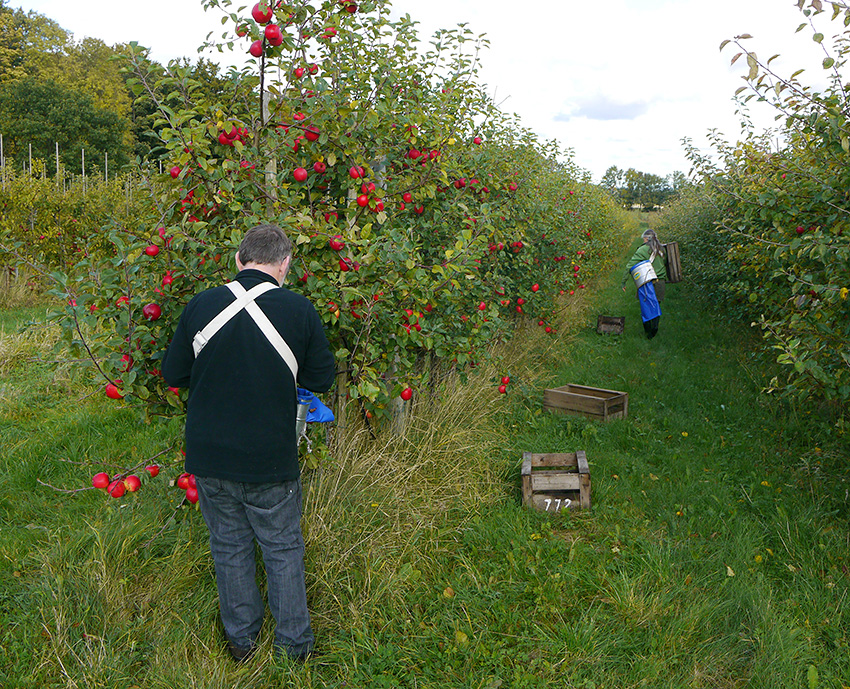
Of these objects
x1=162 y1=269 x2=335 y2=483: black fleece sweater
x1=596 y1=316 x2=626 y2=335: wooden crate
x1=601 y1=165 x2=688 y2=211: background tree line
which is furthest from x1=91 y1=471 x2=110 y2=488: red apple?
x1=601 y1=165 x2=688 y2=211: background tree line

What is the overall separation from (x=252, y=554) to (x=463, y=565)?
1.26 meters

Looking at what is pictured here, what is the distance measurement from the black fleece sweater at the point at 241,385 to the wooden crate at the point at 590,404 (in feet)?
12.8

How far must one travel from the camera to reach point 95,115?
33.0 metres

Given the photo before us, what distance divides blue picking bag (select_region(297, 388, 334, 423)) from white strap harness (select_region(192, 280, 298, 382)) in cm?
41

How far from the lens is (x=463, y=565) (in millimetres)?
3467

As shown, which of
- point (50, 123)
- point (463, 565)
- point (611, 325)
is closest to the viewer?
point (463, 565)

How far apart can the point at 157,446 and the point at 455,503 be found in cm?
231

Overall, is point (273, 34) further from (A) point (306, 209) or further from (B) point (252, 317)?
(B) point (252, 317)

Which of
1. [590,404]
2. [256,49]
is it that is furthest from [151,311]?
[590,404]

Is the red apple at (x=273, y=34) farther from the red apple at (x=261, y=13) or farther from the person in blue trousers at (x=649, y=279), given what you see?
the person in blue trousers at (x=649, y=279)

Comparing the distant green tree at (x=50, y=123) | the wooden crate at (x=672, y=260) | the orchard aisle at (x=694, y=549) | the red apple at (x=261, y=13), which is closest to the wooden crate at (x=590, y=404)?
the orchard aisle at (x=694, y=549)

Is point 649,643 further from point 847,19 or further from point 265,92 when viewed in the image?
point 265,92

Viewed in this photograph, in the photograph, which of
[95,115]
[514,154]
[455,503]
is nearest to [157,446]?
[455,503]

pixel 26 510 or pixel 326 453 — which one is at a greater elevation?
pixel 326 453
